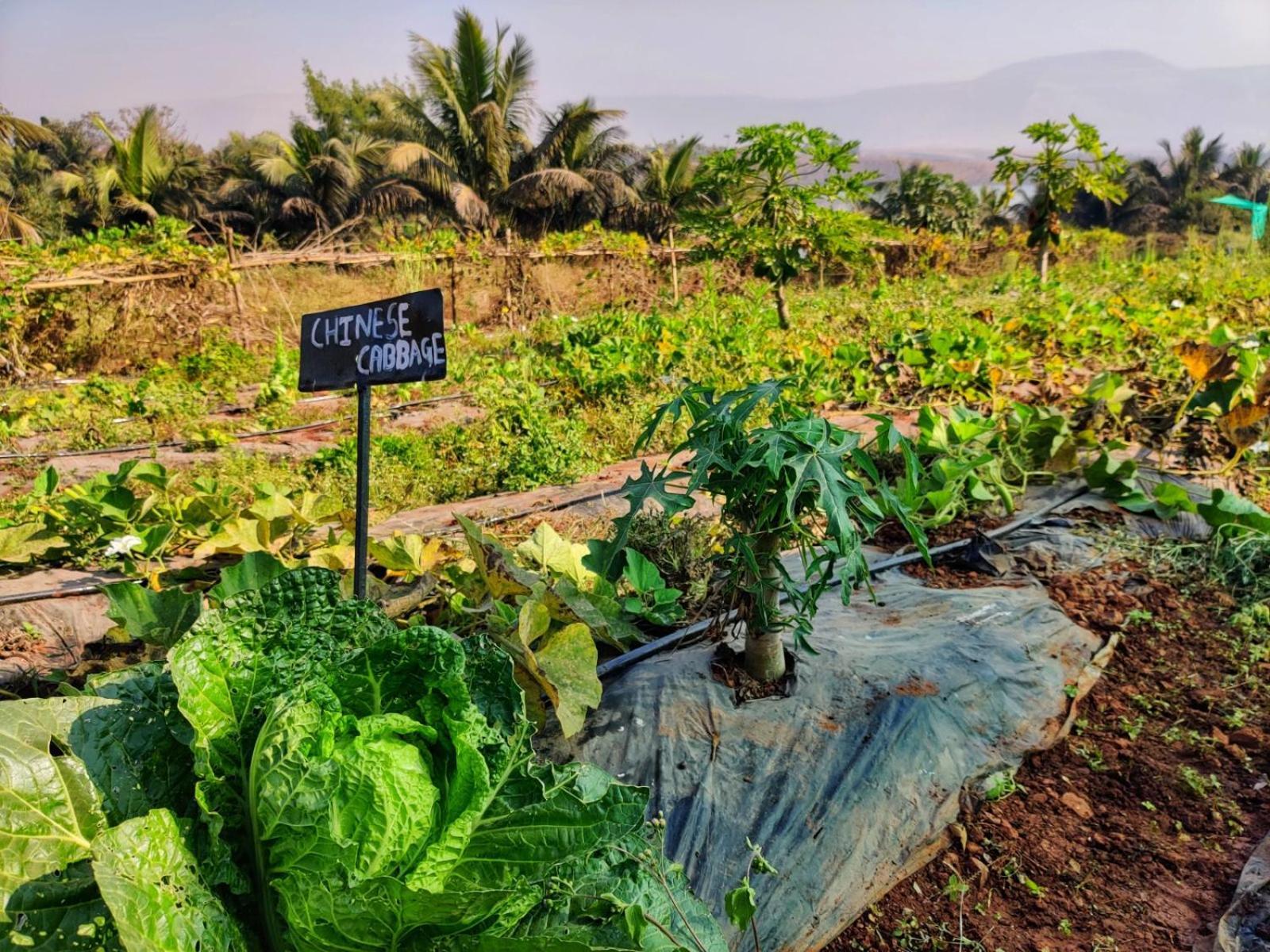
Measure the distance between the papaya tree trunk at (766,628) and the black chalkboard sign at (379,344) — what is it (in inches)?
31.5

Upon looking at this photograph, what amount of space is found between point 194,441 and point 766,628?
15.4ft

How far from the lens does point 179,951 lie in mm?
891

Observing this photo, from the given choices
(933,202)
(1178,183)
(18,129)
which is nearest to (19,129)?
(18,129)

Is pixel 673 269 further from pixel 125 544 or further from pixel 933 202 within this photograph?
pixel 933 202

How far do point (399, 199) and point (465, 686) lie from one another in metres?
22.3

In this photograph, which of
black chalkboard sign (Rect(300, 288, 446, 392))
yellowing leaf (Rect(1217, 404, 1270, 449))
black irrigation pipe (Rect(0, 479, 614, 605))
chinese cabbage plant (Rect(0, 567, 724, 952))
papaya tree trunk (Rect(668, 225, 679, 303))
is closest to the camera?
chinese cabbage plant (Rect(0, 567, 724, 952))

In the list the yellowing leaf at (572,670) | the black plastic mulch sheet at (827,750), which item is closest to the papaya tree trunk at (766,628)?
the black plastic mulch sheet at (827,750)

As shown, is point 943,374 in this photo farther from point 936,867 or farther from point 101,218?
point 101,218

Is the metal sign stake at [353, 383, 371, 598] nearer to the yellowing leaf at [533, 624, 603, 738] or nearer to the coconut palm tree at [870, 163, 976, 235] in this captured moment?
the yellowing leaf at [533, 624, 603, 738]

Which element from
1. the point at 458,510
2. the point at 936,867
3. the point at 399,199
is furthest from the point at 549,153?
the point at 936,867

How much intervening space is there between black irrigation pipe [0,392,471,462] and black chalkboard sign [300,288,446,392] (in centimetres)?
312

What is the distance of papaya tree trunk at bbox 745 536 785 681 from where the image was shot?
174 centimetres

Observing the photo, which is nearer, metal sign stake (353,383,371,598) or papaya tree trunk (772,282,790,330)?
metal sign stake (353,383,371,598)

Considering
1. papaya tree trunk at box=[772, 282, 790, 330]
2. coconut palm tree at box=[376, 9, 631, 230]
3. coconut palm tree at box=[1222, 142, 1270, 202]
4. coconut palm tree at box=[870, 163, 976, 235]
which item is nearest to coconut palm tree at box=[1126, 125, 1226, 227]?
coconut palm tree at box=[1222, 142, 1270, 202]
